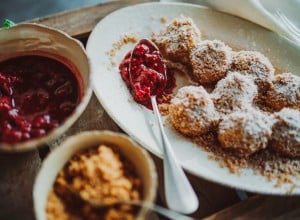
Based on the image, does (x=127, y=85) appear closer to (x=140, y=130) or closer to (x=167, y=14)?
(x=140, y=130)

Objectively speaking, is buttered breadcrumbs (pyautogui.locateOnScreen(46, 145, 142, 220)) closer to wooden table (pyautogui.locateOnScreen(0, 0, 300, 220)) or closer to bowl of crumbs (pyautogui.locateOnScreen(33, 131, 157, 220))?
bowl of crumbs (pyautogui.locateOnScreen(33, 131, 157, 220))

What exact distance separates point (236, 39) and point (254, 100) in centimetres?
28

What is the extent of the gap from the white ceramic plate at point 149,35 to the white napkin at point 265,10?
0.03m

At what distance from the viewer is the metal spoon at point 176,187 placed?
125 centimetres

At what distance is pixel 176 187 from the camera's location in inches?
50.4

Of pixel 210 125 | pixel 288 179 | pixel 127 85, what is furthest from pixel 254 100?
pixel 127 85

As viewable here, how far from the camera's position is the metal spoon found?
1.25 metres

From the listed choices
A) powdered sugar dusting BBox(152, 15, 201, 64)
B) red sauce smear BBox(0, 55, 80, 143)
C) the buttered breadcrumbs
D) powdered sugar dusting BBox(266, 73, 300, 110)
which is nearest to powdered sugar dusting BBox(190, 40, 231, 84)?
powdered sugar dusting BBox(152, 15, 201, 64)

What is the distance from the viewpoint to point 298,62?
1648mm

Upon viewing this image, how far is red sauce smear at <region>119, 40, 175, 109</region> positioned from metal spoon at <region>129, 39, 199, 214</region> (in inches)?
9.0

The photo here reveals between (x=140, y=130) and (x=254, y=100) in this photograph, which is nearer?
(x=140, y=130)

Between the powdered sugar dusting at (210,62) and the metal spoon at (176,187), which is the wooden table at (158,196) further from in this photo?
the powdered sugar dusting at (210,62)

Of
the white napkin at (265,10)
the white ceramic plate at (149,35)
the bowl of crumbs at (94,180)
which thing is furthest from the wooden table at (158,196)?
the white napkin at (265,10)

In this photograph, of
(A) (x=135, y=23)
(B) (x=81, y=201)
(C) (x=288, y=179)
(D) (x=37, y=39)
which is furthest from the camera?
(A) (x=135, y=23)
